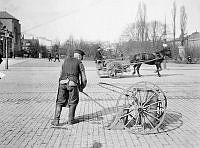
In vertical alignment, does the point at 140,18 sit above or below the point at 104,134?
above

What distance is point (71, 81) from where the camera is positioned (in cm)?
491

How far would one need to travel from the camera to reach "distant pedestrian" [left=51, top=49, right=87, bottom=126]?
494 centimetres

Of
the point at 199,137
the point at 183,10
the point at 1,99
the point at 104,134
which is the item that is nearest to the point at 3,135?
the point at 104,134

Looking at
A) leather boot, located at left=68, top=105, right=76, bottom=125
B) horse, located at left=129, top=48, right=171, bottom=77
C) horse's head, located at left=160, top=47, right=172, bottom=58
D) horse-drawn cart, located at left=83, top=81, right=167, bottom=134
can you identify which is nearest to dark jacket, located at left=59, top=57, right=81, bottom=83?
leather boot, located at left=68, top=105, right=76, bottom=125

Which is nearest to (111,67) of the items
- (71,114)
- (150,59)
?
(150,59)

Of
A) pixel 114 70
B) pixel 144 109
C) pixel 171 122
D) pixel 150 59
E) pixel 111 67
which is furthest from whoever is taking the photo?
pixel 150 59

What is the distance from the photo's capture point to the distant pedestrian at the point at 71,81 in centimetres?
494

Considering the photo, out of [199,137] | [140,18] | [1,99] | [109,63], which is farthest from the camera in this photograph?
[109,63]

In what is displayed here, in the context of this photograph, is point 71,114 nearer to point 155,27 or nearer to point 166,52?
point 155,27

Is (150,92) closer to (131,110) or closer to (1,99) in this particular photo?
(131,110)

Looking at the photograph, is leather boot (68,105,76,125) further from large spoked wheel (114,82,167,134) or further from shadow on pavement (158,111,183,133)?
shadow on pavement (158,111,183,133)

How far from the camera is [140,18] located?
5336 millimetres

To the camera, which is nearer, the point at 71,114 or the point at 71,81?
the point at 71,81

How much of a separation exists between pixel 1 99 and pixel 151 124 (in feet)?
16.1
